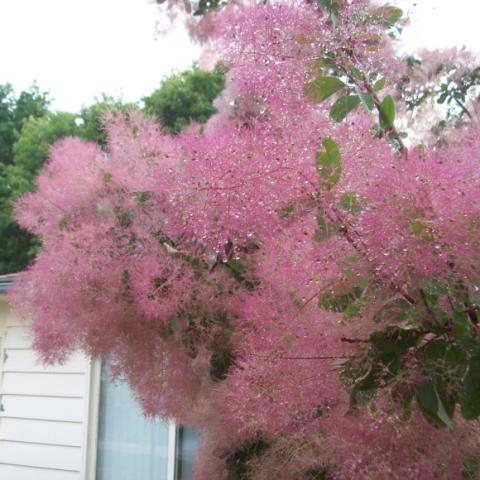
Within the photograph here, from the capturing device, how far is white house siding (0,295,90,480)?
686cm

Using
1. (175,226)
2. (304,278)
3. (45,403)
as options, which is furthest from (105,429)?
(304,278)

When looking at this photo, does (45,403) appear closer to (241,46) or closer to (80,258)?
(80,258)

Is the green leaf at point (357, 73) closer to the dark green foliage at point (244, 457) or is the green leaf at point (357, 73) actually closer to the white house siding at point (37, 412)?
the dark green foliage at point (244, 457)

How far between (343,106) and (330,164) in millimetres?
300

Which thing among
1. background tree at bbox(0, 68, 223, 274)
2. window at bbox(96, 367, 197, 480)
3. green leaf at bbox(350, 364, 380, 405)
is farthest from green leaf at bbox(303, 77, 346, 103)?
background tree at bbox(0, 68, 223, 274)

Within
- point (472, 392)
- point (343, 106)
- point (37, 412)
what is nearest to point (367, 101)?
point (343, 106)

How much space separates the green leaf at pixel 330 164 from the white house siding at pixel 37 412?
214 inches

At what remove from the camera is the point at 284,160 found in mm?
1706

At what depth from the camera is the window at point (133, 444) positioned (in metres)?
5.79

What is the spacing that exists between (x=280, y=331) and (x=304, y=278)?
0.15 m

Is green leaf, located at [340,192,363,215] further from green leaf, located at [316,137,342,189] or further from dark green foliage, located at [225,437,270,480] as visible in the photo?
dark green foliage, located at [225,437,270,480]

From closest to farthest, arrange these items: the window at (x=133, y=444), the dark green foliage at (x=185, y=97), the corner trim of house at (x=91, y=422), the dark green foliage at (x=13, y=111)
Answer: the window at (x=133, y=444)
the corner trim of house at (x=91, y=422)
the dark green foliage at (x=185, y=97)
the dark green foliage at (x=13, y=111)

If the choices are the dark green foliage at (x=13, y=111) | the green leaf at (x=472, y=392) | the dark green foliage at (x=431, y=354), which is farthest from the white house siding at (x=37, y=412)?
the dark green foliage at (x=13, y=111)

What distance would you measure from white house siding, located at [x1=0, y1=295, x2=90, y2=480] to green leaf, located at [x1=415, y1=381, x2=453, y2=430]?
17.8ft
